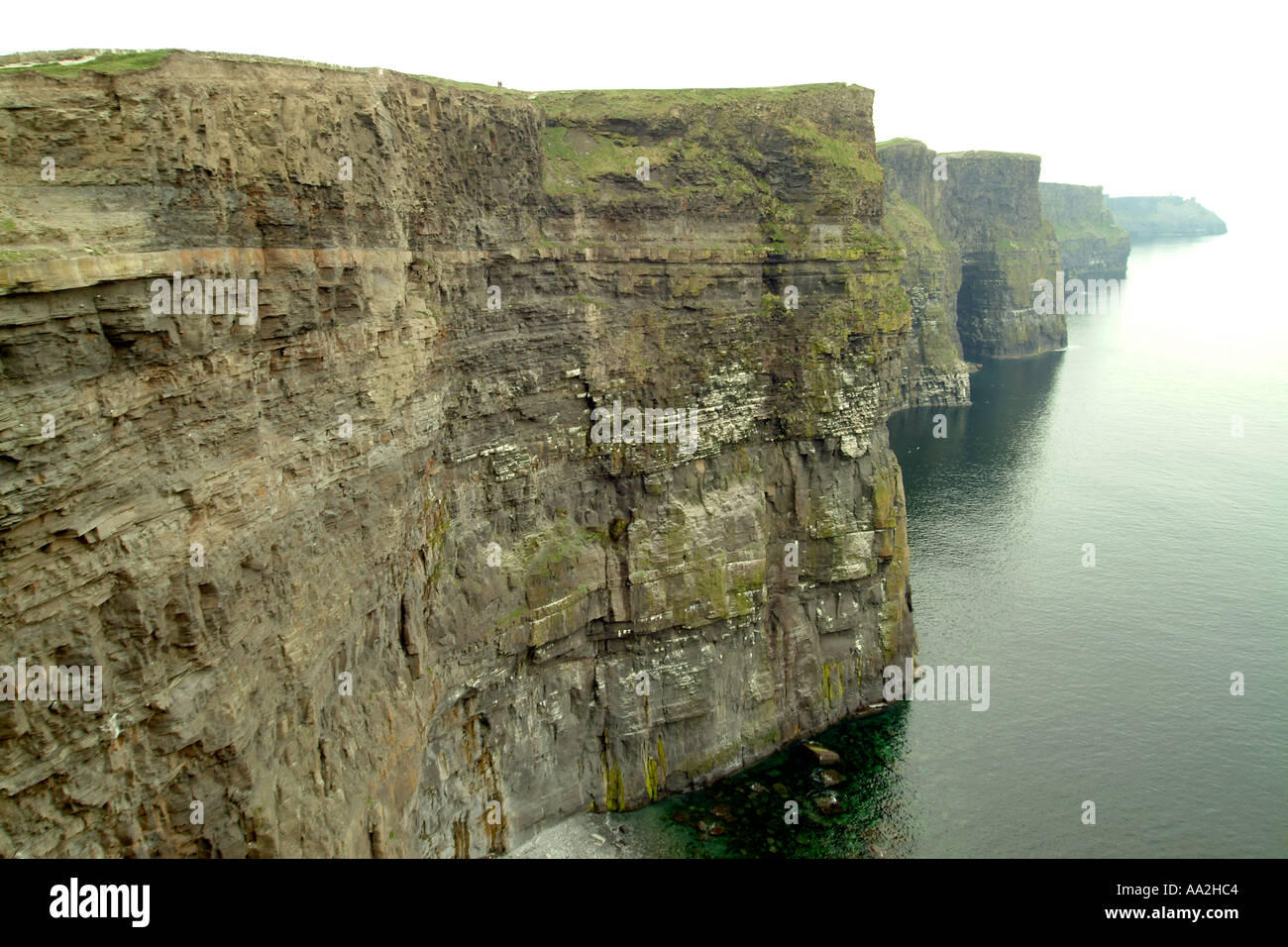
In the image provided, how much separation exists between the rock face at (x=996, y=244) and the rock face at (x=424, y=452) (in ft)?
354

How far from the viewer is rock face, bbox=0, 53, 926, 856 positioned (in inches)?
837

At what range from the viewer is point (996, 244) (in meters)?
157

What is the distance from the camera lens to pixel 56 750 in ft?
65.8

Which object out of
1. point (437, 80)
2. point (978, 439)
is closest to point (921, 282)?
point (978, 439)

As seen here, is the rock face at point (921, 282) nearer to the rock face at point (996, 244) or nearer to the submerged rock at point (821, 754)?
the rock face at point (996, 244)

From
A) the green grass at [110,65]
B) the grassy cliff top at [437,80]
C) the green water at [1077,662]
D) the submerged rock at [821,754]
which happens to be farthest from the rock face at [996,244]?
the green grass at [110,65]

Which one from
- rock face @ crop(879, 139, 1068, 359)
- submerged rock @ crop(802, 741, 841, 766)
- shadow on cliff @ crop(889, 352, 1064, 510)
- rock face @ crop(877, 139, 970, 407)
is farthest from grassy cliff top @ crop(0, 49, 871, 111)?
rock face @ crop(879, 139, 1068, 359)

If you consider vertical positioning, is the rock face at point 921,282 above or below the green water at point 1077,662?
above

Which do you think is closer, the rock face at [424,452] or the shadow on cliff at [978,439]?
the rock face at [424,452]

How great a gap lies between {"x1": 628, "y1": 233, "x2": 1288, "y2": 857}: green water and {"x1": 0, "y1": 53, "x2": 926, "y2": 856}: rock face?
5.74 m

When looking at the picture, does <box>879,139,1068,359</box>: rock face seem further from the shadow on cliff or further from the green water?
the green water

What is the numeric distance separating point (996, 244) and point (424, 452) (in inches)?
5652

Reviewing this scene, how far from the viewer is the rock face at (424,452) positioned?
2125 centimetres

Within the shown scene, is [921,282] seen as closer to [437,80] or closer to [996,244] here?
[996,244]
